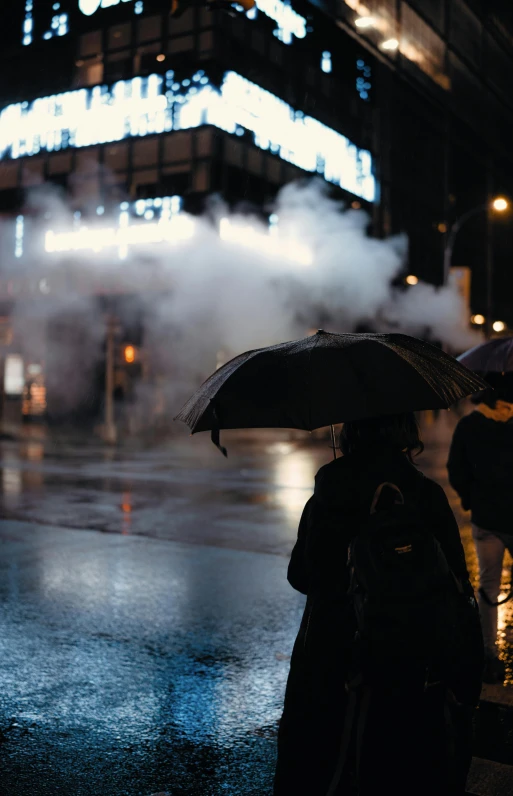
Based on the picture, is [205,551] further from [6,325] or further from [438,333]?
[6,325]

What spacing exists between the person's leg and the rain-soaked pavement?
0.88 feet

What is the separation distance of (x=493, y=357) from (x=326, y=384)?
2024 millimetres

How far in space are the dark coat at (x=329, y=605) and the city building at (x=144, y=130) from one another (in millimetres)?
20498

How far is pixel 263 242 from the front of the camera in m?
21.2

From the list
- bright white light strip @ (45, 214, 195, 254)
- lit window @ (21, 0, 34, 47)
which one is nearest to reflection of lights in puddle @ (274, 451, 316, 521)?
bright white light strip @ (45, 214, 195, 254)

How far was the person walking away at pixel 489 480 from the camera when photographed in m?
3.71

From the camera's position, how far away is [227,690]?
145 inches

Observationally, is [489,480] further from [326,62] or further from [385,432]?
[326,62]

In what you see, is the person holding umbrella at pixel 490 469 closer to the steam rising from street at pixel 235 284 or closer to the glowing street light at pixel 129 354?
the steam rising from street at pixel 235 284

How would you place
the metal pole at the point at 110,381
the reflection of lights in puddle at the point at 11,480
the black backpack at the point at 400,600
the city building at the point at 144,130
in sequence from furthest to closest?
1. the city building at the point at 144,130
2. the metal pole at the point at 110,381
3. the reflection of lights in puddle at the point at 11,480
4. the black backpack at the point at 400,600

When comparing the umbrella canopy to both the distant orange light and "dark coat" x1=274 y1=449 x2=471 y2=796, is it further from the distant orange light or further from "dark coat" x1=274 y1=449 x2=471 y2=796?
the distant orange light

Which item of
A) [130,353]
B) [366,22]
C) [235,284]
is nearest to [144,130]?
[235,284]

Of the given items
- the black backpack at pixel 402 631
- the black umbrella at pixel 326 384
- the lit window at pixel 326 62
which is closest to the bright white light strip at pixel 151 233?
the lit window at pixel 326 62

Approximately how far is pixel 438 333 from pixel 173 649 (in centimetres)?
1322
